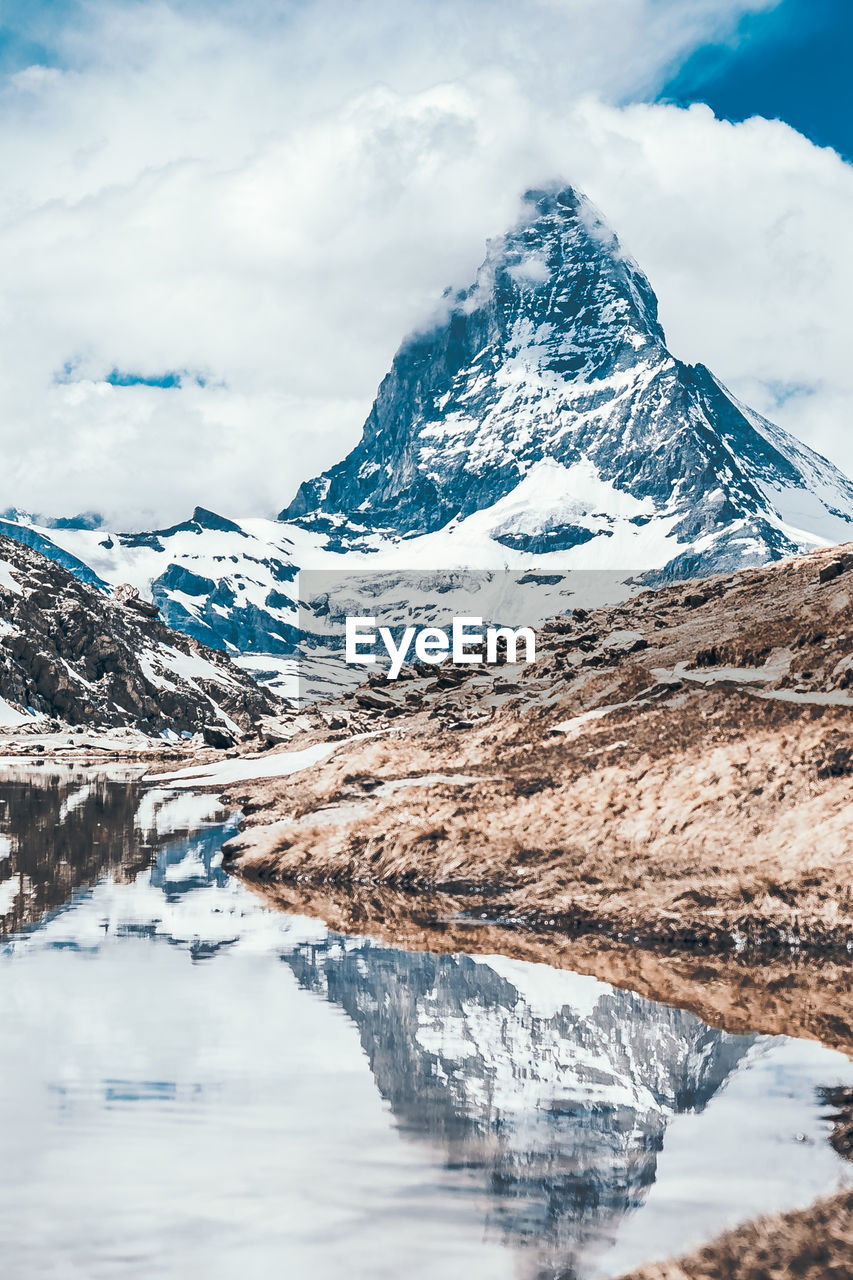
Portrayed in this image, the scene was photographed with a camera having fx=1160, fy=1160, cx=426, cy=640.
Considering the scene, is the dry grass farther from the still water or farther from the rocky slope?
the rocky slope

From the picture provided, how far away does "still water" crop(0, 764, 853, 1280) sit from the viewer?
8.91m

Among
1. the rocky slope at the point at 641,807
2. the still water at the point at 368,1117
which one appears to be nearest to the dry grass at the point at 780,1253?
the still water at the point at 368,1117

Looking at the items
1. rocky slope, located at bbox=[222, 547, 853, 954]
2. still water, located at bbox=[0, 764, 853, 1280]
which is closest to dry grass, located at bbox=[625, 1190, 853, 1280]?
still water, located at bbox=[0, 764, 853, 1280]

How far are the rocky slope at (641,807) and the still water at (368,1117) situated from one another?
3.91m

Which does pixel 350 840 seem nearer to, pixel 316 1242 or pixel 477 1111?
pixel 477 1111

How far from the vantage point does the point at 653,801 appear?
76.7ft

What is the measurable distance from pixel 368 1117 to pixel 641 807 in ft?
41.8

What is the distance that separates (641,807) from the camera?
2339 centimetres

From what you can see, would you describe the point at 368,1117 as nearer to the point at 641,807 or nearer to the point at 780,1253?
the point at 780,1253

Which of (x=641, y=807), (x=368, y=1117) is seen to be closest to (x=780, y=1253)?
(x=368, y=1117)

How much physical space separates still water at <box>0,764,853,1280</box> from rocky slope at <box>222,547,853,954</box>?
391 cm

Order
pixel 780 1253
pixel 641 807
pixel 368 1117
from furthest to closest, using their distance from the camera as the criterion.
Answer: pixel 641 807 → pixel 368 1117 → pixel 780 1253

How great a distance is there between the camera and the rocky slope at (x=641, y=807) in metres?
20.4

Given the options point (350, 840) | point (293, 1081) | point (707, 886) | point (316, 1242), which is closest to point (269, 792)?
point (350, 840)
